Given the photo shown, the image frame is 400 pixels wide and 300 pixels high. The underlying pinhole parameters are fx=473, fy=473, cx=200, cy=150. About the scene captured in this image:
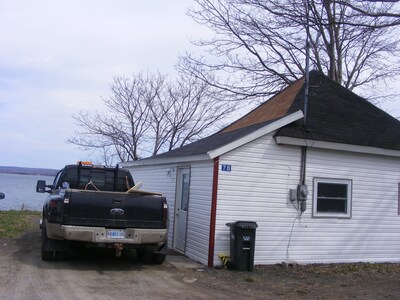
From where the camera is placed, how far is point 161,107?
3119cm

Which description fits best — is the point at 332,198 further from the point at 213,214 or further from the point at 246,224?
the point at 213,214

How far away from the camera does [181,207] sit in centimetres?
1264

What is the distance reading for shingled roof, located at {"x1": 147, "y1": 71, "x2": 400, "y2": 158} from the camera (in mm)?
11438

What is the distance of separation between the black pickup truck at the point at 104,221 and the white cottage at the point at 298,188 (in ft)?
4.99

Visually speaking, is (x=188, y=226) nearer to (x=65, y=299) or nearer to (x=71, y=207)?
(x=71, y=207)

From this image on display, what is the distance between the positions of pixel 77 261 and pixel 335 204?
20.6 ft

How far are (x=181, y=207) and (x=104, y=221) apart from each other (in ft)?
12.5

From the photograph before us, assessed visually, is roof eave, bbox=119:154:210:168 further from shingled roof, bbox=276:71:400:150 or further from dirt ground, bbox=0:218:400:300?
dirt ground, bbox=0:218:400:300

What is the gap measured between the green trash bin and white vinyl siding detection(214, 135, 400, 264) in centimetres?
40

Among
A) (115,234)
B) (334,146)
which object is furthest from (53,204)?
(334,146)

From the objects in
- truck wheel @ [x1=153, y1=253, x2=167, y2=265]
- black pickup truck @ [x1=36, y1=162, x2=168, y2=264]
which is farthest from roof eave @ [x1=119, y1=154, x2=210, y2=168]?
truck wheel @ [x1=153, y1=253, x2=167, y2=265]

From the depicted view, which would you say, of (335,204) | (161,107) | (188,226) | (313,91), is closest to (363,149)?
(335,204)

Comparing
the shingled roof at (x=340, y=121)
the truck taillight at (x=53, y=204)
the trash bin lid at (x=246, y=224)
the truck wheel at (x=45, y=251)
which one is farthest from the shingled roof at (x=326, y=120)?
the truck wheel at (x=45, y=251)

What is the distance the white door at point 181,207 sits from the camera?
479 inches
